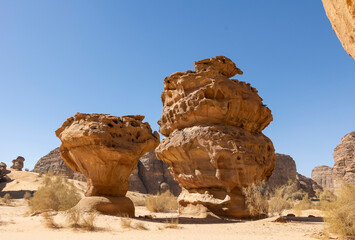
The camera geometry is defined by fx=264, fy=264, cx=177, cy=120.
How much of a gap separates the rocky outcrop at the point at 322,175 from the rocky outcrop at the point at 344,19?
211ft

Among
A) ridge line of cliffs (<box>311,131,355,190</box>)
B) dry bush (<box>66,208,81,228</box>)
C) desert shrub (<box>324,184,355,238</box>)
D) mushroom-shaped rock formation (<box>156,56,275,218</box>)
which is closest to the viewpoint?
desert shrub (<box>324,184,355,238</box>)

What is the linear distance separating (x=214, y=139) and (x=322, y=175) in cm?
5849

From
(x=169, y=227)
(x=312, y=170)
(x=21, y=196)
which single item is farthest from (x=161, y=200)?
(x=312, y=170)

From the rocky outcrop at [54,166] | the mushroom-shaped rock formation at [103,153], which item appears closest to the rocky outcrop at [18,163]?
the rocky outcrop at [54,166]

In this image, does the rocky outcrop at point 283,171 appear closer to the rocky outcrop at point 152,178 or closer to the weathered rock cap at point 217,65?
the rocky outcrop at point 152,178

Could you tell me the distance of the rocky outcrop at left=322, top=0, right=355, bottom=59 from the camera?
2.07 meters

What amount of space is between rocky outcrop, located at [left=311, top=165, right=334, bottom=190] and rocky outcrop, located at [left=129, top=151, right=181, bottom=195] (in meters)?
37.2

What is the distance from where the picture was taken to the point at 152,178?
3950 cm

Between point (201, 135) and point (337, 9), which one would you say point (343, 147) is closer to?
point (201, 135)

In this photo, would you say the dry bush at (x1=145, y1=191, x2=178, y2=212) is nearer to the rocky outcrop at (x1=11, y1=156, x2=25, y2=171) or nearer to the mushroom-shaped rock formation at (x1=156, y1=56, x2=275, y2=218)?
the mushroom-shaped rock formation at (x1=156, y1=56, x2=275, y2=218)

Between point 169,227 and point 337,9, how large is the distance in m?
8.35

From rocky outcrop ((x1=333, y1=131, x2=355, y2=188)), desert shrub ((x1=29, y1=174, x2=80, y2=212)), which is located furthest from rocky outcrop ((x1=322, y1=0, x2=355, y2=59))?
rocky outcrop ((x1=333, y1=131, x2=355, y2=188))

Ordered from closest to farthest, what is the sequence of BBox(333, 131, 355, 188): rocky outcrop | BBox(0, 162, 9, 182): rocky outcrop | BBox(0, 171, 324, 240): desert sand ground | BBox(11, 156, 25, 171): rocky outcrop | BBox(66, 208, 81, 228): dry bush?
BBox(0, 171, 324, 240): desert sand ground → BBox(66, 208, 81, 228): dry bush → BBox(333, 131, 355, 188): rocky outcrop → BBox(0, 162, 9, 182): rocky outcrop → BBox(11, 156, 25, 171): rocky outcrop

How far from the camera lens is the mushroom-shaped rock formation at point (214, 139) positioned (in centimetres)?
Result: 1282
